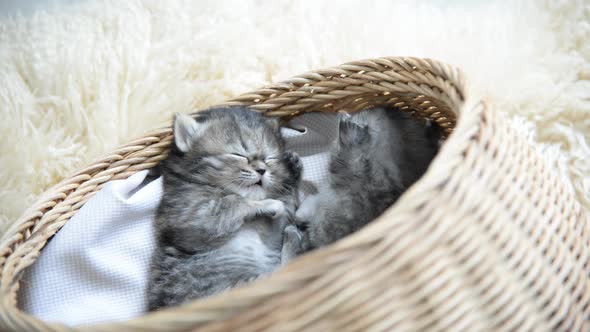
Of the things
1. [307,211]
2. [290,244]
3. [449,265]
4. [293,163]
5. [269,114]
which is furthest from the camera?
[269,114]

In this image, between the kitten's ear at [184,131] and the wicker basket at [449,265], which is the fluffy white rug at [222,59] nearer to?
the kitten's ear at [184,131]

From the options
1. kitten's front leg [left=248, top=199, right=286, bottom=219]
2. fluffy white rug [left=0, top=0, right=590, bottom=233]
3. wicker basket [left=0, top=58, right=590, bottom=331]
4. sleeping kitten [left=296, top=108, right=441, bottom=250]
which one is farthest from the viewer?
fluffy white rug [left=0, top=0, right=590, bottom=233]

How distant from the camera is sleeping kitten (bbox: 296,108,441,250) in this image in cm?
145

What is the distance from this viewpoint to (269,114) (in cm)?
187

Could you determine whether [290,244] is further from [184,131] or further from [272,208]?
[184,131]

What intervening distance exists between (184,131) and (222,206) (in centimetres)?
28

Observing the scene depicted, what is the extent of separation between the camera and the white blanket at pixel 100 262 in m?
1.46

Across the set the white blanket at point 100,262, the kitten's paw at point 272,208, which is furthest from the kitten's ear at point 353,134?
the white blanket at point 100,262

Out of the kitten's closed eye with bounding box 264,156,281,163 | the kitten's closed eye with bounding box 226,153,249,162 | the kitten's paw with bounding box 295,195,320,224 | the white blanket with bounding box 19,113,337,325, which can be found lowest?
the white blanket with bounding box 19,113,337,325

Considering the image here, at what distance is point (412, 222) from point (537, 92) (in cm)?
139

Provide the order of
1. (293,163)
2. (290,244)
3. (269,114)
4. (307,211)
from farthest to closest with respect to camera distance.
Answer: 1. (269,114)
2. (293,163)
3. (307,211)
4. (290,244)

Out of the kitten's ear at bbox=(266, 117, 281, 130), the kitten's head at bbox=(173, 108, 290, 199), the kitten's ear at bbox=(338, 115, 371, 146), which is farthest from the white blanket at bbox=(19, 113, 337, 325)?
the kitten's ear at bbox=(338, 115, 371, 146)

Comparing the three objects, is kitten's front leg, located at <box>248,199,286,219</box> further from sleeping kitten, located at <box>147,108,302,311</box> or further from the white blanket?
the white blanket

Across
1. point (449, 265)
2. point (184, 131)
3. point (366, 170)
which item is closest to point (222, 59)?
point (184, 131)
